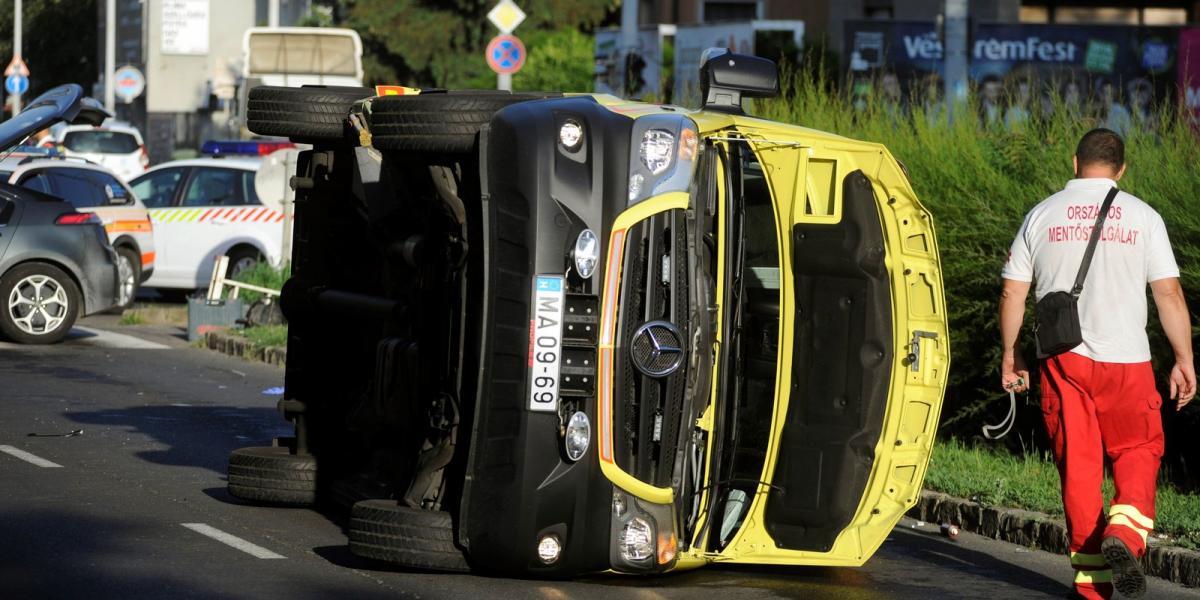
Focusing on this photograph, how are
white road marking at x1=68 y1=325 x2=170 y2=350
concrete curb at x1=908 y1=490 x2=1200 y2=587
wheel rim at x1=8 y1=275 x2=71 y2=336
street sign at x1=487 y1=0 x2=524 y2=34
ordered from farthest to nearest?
street sign at x1=487 y1=0 x2=524 y2=34, white road marking at x1=68 y1=325 x2=170 y2=350, wheel rim at x1=8 y1=275 x2=71 y2=336, concrete curb at x1=908 y1=490 x2=1200 y2=587

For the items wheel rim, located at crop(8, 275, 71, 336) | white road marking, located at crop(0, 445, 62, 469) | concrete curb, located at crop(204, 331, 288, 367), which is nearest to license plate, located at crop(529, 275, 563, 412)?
white road marking, located at crop(0, 445, 62, 469)

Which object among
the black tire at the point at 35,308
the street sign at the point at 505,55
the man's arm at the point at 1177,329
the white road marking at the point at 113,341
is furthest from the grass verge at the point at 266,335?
the man's arm at the point at 1177,329

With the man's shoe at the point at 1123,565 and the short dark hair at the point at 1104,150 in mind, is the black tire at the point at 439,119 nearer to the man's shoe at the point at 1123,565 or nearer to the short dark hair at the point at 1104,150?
the short dark hair at the point at 1104,150

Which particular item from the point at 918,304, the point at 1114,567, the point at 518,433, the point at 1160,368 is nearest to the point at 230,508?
the point at 518,433

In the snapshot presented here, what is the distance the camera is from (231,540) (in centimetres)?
813

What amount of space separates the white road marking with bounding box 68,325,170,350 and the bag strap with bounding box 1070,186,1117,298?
39.3 feet

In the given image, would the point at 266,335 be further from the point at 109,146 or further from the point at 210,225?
the point at 109,146

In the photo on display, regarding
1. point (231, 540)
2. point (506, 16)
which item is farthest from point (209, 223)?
point (231, 540)

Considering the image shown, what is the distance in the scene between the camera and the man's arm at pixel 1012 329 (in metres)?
7.52

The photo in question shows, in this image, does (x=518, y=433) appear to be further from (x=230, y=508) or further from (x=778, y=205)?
(x=230, y=508)

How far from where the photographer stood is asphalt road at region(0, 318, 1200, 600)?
715 centimetres

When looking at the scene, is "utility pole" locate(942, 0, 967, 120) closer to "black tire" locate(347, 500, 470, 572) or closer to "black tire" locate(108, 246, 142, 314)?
"black tire" locate(108, 246, 142, 314)

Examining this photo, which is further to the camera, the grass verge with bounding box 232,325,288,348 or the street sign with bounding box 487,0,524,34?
the street sign with bounding box 487,0,524,34

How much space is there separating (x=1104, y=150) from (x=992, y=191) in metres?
3.74
